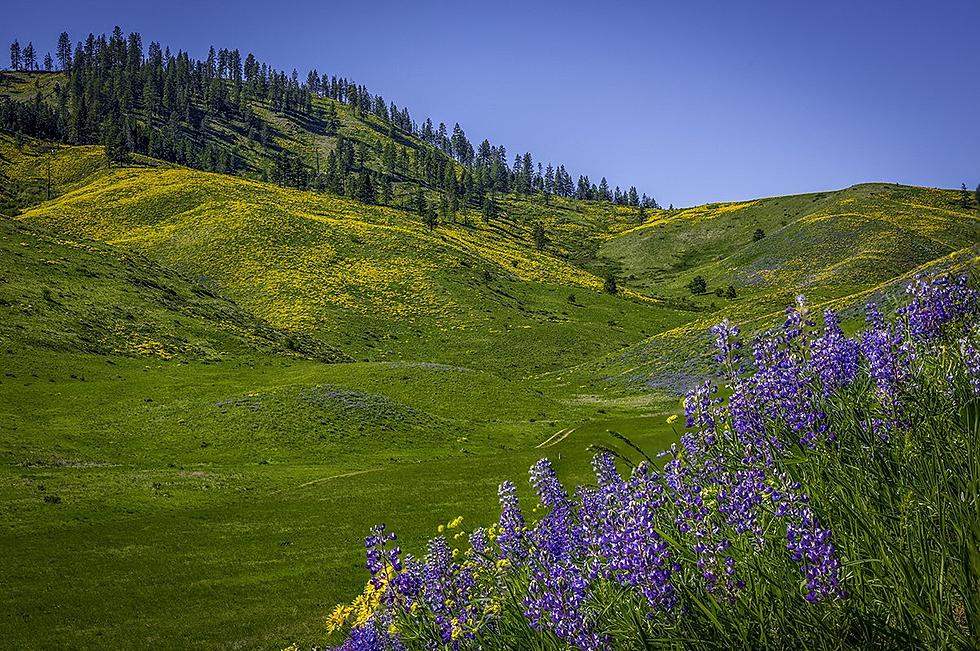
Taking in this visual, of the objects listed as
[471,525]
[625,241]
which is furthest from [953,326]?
[625,241]

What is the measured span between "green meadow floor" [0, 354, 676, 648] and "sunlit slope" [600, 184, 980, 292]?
234 ft

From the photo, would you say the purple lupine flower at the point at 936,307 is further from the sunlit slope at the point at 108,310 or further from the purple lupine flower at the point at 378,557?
the sunlit slope at the point at 108,310

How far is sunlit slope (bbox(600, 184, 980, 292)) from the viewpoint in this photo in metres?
99.2

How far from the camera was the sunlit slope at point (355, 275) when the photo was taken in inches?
3322

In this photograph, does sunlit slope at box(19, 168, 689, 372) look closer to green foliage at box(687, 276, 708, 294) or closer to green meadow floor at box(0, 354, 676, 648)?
green foliage at box(687, 276, 708, 294)

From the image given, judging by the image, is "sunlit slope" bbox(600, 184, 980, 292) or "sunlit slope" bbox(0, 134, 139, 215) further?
"sunlit slope" bbox(0, 134, 139, 215)

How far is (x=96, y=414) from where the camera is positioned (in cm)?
3747

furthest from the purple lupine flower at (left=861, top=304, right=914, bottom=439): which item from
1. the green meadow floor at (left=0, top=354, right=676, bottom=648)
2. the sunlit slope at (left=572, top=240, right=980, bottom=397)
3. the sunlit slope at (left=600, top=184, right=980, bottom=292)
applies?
the sunlit slope at (left=600, top=184, right=980, bottom=292)

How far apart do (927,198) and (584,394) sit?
122186 mm

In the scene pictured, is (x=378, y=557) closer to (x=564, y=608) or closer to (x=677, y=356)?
(x=564, y=608)

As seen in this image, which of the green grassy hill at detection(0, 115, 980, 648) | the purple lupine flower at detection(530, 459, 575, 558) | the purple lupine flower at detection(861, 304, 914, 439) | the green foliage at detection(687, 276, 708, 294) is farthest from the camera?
the green foliage at detection(687, 276, 708, 294)

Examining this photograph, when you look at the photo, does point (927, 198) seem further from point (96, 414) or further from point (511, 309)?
point (96, 414)

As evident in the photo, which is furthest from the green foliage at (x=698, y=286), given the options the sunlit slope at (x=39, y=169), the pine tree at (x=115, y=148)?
the sunlit slope at (x=39, y=169)

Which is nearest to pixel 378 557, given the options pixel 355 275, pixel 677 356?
pixel 677 356
